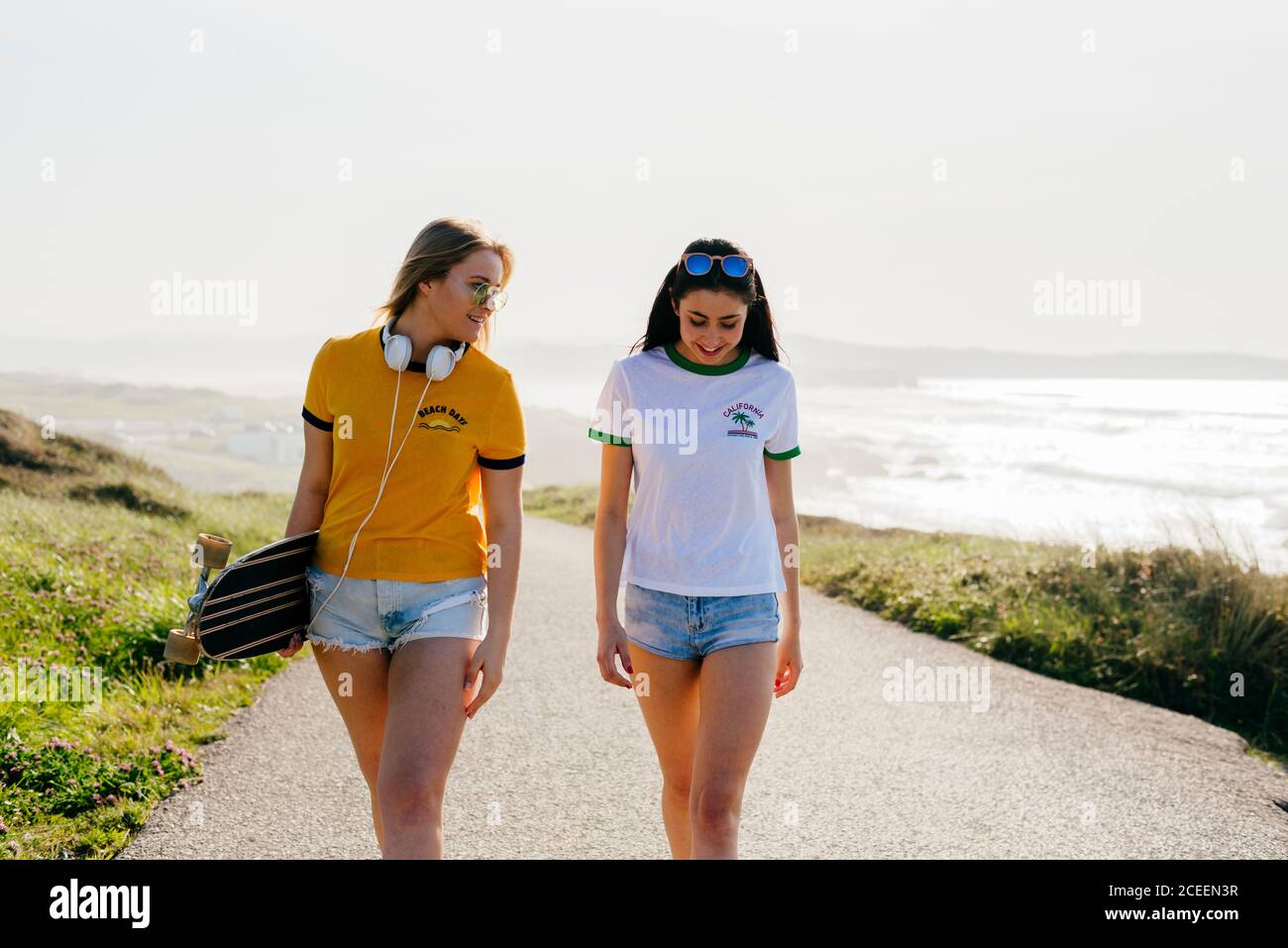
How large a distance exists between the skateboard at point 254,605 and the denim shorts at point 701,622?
1039mm

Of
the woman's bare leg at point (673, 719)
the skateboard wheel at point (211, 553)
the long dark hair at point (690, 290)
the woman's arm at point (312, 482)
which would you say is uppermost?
the long dark hair at point (690, 290)

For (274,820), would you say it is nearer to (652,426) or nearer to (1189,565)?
(652,426)

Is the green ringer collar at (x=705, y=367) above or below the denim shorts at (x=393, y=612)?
above

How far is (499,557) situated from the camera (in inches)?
132

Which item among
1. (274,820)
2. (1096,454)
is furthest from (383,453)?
(1096,454)

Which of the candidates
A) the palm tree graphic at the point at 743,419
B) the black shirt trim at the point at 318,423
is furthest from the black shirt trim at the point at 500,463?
the palm tree graphic at the point at 743,419

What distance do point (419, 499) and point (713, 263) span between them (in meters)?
1.12

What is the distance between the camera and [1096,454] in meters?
43.3

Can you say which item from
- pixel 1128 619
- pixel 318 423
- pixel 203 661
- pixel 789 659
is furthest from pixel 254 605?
pixel 1128 619

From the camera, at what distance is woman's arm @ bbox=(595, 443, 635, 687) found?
3.47 metres

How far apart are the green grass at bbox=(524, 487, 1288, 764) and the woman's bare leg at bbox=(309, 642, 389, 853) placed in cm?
562

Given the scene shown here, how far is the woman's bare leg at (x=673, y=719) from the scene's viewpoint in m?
3.48

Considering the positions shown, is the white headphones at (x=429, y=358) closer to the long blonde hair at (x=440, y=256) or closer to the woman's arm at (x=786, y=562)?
the long blonde hair at (x=440, y=256)

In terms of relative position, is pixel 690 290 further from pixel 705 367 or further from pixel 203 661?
pixel 203 661
